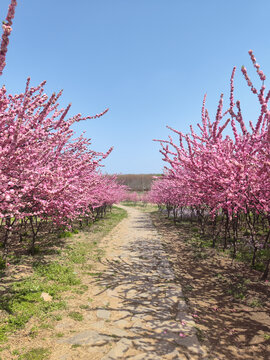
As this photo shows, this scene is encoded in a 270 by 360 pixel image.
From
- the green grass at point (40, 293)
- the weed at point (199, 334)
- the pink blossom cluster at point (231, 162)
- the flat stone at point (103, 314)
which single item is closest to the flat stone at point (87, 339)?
the green grass at point (40, 293)

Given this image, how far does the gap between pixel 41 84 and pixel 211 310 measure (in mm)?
6248

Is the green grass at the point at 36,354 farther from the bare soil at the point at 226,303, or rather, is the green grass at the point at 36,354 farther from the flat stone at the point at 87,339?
the bare soil at the point at 226,303

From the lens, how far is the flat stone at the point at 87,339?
4.12 meters

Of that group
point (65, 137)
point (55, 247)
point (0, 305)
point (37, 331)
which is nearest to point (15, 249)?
point (55, 247)

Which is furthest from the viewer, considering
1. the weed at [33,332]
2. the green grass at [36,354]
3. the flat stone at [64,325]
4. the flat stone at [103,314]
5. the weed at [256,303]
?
the weed at [256,303]

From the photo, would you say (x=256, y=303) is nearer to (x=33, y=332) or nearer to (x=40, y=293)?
(x=33, y=332)

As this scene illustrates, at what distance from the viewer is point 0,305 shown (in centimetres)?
509

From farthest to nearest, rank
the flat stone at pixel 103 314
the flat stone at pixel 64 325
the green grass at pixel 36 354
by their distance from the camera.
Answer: the flat stone at pixel 103 314 → the flat stone at pixel 64 325 → the green grass at pixel 36 354

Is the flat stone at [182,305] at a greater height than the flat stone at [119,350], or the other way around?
the flat stone at [119,350]

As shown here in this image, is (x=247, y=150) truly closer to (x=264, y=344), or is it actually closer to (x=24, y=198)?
(x=264, y=344)

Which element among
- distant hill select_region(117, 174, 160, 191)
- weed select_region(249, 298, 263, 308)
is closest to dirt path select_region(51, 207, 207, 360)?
weed select_region(249, 298, 263, 308)

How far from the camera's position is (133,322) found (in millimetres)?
4852

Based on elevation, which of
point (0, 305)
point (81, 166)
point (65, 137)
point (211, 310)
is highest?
point (65, 137)

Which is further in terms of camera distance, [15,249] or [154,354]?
[15,249]
